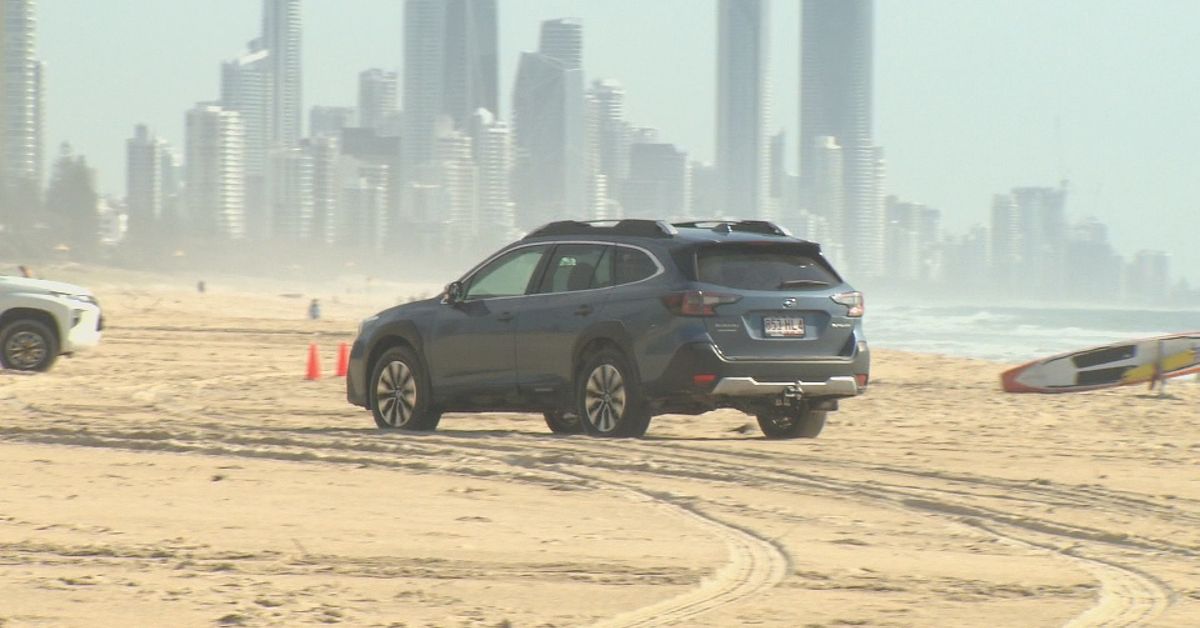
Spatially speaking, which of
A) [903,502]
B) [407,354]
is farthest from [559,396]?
[903,502]

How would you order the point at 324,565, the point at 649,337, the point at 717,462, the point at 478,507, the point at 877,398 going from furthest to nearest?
the point at 877,398 → the point at 649,337 → the point at 717,462 → the point at 478,507 → the point at 324,565

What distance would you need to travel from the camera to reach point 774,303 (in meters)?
13.5

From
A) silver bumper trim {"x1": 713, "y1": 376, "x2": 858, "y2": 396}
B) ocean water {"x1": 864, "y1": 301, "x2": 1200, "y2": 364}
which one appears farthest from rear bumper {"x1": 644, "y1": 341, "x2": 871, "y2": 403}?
ocean water {"x1": 864, "y1": 301, "x2": 1200, "y2": 364}

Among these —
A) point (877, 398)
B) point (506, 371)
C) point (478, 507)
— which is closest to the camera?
point (478, 507)

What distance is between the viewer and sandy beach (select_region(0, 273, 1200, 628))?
695 centimetres

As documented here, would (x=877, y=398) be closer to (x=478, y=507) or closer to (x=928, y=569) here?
(x=478, y=507)

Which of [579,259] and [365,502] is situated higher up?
[579,259]

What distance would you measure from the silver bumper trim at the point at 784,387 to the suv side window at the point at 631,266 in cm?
101

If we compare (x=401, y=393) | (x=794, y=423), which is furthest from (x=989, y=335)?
(x=401, y=393)

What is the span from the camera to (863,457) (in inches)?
511

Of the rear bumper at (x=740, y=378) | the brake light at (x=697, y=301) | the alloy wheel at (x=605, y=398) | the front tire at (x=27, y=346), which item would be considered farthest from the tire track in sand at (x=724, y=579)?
the front tire at (x=27, y=346)

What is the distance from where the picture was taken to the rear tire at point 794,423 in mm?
14648

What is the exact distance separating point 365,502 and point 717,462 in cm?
312

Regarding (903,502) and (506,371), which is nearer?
(903,502)
